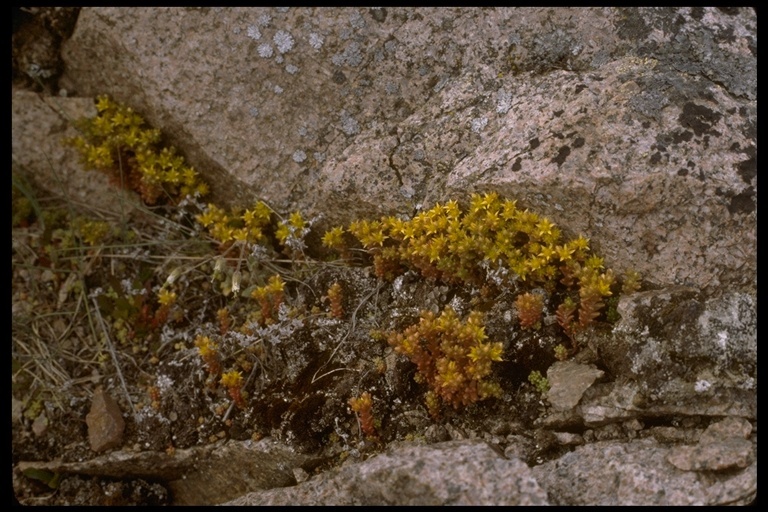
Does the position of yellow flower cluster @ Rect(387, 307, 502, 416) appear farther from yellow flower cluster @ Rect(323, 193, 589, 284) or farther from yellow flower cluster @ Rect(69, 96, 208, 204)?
yellow flower cluster @ Rect(69, 96, 208, 204)

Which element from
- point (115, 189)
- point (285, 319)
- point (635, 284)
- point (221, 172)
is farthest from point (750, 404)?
point (115, 189)

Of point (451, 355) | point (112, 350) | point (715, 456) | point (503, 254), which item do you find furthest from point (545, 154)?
point (112, 350)

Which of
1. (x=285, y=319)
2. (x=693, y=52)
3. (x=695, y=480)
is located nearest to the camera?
(x=695, y=480)

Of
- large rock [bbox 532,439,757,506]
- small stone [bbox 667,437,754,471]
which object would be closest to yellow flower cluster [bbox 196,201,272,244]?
large rock [bbox 532,439,757,506]

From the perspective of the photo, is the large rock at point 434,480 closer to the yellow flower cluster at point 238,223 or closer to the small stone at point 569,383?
the small stone at point 569,383

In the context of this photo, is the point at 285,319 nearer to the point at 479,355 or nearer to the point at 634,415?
the point at 479,355
